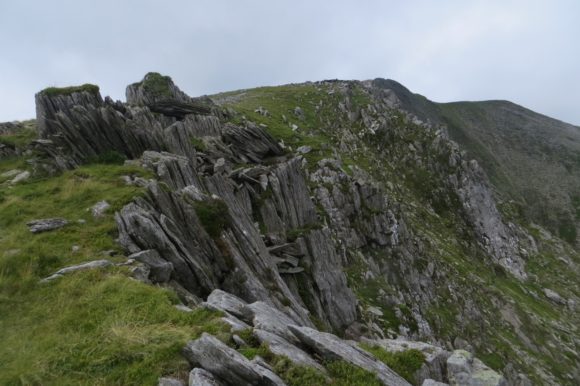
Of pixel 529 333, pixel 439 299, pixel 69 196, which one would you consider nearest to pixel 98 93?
pixel 69 196

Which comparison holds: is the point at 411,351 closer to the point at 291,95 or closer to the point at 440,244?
the point at 440,244

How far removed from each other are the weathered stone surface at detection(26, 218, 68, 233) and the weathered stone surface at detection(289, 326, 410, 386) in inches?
491

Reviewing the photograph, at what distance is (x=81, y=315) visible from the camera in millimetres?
12469

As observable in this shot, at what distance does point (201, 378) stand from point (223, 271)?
34.1 feet

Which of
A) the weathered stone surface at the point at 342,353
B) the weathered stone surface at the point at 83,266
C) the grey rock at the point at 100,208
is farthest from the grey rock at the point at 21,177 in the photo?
the weathered stone surface at the point at 342,353

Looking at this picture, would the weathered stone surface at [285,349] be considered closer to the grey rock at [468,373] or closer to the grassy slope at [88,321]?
the grassy slope at [88,321]

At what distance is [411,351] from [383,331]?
21.3 m

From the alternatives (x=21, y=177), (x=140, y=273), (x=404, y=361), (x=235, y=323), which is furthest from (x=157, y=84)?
(x=404, y=361)

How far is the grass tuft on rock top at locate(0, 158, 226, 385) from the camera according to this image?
991 cm

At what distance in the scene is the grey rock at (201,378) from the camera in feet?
30.0

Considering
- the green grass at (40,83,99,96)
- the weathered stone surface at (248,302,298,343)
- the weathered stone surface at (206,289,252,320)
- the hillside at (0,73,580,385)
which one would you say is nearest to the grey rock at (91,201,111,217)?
the hillside at (0,73,580,385)

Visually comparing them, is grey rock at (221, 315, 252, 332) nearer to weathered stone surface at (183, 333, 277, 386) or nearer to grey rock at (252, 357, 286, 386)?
weathered stone surface at (183, 333, 277, 386)

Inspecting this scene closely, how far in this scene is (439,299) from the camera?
52500 millimetres

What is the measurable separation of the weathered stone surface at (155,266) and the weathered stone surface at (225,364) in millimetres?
6405
